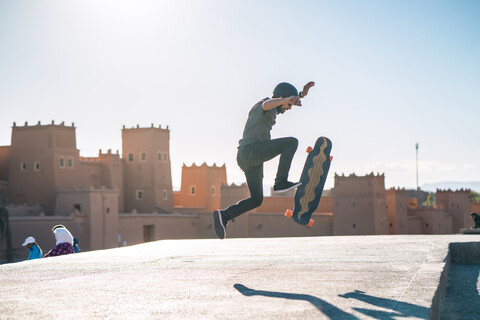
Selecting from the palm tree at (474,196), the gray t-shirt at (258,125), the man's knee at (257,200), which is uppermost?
the gray t-shirt at (258,125)

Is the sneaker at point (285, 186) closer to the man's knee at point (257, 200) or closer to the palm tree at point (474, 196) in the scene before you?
the man's knee at point (257, 200)

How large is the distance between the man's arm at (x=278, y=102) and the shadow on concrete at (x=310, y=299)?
201 cm

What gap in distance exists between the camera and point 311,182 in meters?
5.49

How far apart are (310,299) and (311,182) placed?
101 inches

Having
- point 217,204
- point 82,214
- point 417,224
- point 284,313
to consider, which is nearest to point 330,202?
point 417,224

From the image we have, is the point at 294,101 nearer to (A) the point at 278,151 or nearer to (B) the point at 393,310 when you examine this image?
(A) the point at 278,151

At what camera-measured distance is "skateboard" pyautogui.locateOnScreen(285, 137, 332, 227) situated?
213 inches

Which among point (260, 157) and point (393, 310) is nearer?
point (393, 310)

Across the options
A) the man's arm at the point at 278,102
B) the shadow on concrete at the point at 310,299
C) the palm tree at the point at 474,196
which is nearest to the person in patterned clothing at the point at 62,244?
the man's arm at the point at 278,102

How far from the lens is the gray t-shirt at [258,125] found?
5395 millimetres

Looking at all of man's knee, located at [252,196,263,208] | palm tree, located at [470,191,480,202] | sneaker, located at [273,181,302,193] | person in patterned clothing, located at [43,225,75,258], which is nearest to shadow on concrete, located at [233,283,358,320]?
sneaker, located at [273,181,302,193]

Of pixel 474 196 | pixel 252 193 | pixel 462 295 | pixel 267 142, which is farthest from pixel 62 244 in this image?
pixel 474 196

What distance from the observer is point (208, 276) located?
4.03 m

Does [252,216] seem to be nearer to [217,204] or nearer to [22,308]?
[217,204]
